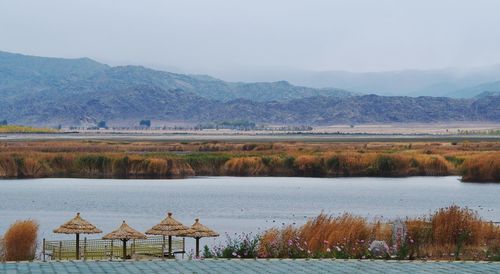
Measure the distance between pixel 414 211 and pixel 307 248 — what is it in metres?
20.8

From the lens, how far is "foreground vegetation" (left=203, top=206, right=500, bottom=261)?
1991 centimetres

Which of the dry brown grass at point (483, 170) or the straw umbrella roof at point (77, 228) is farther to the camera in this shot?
the dry brown grass at point (483, 170)

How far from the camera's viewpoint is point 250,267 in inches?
644

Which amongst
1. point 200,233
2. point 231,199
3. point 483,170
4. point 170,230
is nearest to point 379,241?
point 200,233

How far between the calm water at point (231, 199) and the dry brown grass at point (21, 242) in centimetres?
627

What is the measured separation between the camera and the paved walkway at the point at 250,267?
612 inches

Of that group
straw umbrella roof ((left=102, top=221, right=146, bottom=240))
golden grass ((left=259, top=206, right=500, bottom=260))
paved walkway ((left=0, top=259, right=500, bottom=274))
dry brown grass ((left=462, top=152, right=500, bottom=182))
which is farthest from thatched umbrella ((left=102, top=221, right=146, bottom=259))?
dry brown grass ((left=462, top=152, right=500, bottom=182))

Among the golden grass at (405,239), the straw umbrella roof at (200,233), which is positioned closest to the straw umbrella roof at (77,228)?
the straw umbrella roof at (200,233)

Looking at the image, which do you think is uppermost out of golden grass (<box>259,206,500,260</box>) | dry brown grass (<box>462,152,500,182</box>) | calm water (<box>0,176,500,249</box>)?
golden grass (<box>259,206,500,260</box>)

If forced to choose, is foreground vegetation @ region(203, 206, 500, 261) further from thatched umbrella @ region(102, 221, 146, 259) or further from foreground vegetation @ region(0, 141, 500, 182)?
foreground vegetation @ region(0, 141, 500, 182)

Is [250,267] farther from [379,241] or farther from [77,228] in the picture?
[77,228]

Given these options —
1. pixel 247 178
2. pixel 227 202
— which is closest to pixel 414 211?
pixel 227 202

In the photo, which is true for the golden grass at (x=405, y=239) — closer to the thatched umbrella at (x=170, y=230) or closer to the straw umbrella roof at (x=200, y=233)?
the straw umbrella roof at (x=200, y=233)

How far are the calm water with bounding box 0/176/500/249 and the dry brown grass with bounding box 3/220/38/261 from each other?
6.27 meters
